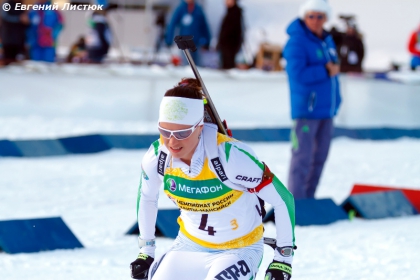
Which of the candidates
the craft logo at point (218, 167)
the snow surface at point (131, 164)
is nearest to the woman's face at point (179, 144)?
the craft logo at point (218, 167)

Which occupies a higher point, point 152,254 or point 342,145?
point 152,254

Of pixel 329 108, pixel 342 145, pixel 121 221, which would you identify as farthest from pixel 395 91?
pixel 121 221

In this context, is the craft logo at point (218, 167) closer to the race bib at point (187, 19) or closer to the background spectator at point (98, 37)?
the race bib at point (187, 19)

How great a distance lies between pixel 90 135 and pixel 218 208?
6.32 meters

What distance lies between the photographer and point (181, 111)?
3.25 metres

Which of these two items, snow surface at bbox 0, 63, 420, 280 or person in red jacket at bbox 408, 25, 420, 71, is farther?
person in red jacket at bbox 408, 25, 420, 71

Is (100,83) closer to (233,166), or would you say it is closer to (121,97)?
(121,97)

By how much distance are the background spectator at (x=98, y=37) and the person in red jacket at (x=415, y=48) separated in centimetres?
608

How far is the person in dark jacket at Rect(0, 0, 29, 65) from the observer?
12945 mm

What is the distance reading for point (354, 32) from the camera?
16.8 meters

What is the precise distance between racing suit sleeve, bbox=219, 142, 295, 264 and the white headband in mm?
182

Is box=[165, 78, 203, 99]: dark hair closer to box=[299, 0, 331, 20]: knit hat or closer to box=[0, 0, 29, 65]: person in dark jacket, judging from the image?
box=[299, 0, 331, 20]: knit hat

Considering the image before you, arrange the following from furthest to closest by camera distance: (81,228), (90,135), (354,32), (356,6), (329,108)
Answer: (356,6)
(354,32)
(90,135)
(329,108)
(81,228)

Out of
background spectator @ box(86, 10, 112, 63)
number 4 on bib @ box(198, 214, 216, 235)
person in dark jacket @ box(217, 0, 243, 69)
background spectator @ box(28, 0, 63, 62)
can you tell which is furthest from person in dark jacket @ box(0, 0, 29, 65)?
number 4 on bib @ box(198, 214, 216, 235)
